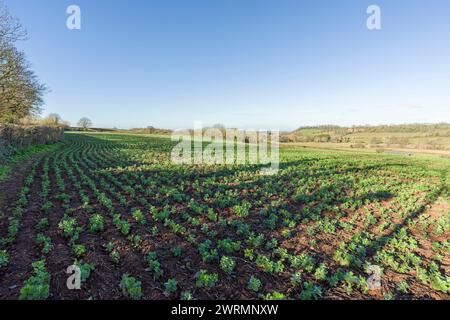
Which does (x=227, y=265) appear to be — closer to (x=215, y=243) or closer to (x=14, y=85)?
(x=215, y=243)

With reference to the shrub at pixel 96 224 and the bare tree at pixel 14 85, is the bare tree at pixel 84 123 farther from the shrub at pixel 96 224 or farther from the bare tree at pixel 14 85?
the shrub at pixel 96 224

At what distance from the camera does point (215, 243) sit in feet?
19.8

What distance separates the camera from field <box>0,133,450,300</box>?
168 inches

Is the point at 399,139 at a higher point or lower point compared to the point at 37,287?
higher

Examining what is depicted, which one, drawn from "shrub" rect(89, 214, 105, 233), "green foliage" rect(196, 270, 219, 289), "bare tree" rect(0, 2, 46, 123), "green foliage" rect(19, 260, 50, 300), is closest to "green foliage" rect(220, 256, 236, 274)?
"green foliage" rect(196, 270, 219, 289)

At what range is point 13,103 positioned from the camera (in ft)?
73.5

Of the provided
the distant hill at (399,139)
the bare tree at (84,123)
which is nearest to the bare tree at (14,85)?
the distant hill at (399,139)

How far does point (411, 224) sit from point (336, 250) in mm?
4555

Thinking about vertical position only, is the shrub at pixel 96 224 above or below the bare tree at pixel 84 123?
below

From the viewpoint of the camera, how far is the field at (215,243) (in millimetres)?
4266

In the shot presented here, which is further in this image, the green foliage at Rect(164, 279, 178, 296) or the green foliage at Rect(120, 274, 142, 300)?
the green foliage at Rect(164, 279, 178, 296)

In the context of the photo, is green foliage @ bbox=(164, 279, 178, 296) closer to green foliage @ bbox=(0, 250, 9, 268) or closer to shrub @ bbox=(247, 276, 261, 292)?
shrub @ bbox=(247, 276, 261, 292)

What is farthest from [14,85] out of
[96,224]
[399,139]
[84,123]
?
[84,123]
